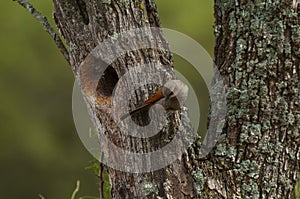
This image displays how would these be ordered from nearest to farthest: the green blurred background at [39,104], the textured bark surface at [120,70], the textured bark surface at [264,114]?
the textured bark surface at [120,70] → the textured bark surface at [264,114] → the green blurred background at [39,104]

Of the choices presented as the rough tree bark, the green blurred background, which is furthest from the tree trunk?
the green blurred background

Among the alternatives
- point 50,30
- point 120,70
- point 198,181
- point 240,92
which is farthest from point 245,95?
point 50,30

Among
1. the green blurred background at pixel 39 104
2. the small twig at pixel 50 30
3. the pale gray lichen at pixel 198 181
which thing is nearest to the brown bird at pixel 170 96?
the pale gray lichen at pixel 198 181

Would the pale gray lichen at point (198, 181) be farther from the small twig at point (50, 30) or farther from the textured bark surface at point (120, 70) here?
the small twig at point (50, 30)

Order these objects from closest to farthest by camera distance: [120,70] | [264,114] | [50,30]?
[120,70], [264,114], [50,30]

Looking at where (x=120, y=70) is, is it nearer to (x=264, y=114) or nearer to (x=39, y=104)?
(x=264, y=114)

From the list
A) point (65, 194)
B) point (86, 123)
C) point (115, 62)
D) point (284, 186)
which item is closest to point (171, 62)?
point (115, 62)
